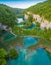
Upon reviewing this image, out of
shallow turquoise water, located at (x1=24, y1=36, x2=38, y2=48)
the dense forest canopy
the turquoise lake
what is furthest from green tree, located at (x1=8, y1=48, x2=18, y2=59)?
the dense forest canopy

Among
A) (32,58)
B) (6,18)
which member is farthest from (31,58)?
(6,18)

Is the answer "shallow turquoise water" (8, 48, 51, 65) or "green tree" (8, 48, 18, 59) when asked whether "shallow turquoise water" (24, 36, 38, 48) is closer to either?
"shallow turquoise water" (8, 48, 51, 65)

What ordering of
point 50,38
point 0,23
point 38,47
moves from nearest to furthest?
1. point 38,47
2. point 50,38
3. point 0,23

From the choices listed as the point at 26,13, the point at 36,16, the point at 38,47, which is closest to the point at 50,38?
the point at 38,47

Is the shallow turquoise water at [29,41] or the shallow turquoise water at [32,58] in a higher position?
the shallow turquoise water at [32,58]

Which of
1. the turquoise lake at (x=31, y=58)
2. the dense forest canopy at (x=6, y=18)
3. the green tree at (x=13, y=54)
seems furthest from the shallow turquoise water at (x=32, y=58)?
the dense forest canopy at (x=6, y=18)

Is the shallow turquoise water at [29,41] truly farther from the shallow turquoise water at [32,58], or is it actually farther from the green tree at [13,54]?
the green tree at [13,54]

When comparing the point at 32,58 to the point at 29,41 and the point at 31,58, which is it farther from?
the point at 29,41

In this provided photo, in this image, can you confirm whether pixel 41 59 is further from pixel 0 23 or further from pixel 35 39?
pixel 0 23
